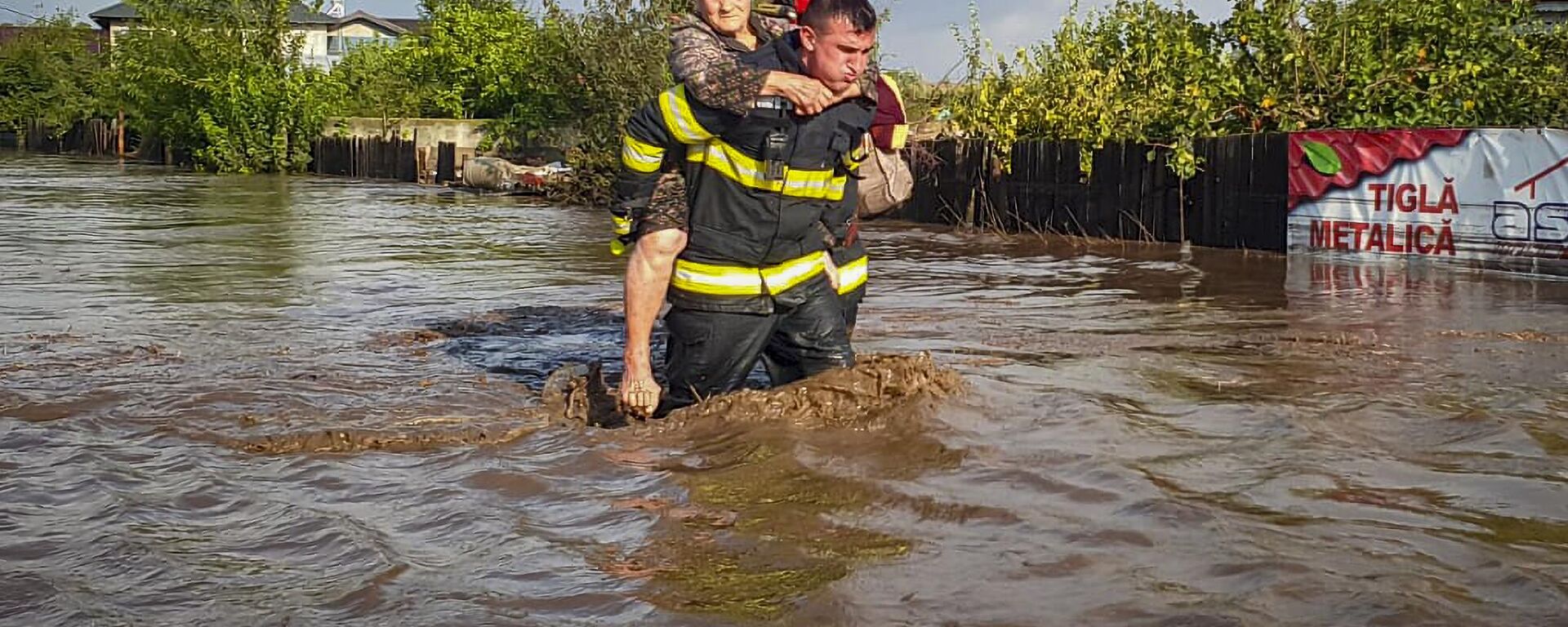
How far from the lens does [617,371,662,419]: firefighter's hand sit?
20.4 feet

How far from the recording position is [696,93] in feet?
18.7

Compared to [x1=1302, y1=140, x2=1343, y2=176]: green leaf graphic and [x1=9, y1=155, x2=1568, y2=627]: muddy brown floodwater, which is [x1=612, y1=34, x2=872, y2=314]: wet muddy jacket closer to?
[x1=9, y1=155, x2=1568, y2=627]: muddy brown floodwater

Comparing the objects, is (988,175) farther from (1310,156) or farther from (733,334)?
(733,334)

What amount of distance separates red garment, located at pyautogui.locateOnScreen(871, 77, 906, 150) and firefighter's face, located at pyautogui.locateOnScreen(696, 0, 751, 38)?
1.90ft

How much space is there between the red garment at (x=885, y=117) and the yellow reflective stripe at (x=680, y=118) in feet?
2.80

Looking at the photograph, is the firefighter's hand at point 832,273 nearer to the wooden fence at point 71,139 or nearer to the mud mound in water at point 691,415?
the mud mound in water at point 691,415

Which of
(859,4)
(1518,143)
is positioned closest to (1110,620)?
(859,4)

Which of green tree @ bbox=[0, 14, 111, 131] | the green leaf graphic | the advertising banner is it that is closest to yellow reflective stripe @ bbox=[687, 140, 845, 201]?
the advertising banner

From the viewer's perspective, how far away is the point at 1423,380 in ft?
25.0

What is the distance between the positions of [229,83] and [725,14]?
42861 mm

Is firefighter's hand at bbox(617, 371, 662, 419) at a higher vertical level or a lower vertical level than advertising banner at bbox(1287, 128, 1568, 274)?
lower

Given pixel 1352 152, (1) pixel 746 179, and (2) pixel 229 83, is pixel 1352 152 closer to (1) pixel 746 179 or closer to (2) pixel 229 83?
(1) pixel 746 179

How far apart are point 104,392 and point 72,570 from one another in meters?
3.21

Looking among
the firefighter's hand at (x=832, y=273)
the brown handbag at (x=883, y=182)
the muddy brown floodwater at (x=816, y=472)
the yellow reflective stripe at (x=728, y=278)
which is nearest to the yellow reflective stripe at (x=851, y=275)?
the firefighter's hand at (x=832, y=273)
